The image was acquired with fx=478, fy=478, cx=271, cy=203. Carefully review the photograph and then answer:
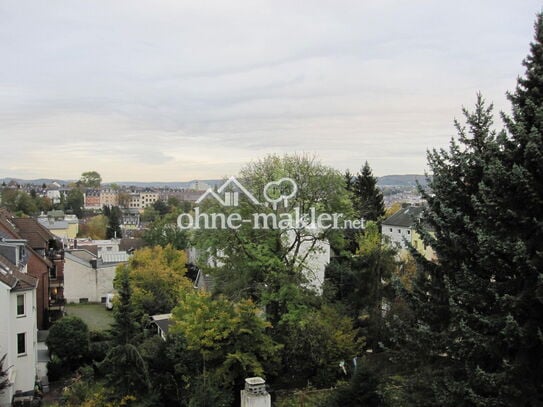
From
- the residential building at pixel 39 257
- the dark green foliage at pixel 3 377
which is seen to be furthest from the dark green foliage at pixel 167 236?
the dark green foliage at pixel 3 377

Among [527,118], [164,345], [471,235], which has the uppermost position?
[527,118]

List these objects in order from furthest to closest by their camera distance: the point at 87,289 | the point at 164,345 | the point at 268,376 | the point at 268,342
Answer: the point at 87,289
the point at 268,376
the point at 268,342
the point at 164,345

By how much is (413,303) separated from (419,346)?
1.04 metres

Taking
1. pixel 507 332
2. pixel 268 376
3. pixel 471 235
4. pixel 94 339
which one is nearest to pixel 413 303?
pixel 471 235

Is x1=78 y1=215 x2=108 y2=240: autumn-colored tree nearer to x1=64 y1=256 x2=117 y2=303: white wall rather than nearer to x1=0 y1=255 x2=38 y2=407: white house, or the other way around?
x1=64 y1=256 x2=117 y2=303: white wall

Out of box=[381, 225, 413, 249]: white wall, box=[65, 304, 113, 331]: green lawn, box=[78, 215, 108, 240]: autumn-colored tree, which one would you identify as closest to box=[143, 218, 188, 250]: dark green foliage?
box=[65, 304, 113, 331]: green lawn

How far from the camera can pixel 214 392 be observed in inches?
584

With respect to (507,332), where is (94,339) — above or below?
below

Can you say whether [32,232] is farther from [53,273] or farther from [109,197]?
[109,197]

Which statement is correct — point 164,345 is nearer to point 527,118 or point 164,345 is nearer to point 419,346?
point 419,346

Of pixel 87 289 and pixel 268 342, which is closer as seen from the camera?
pixel 268 342

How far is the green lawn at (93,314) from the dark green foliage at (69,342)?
24.4ft

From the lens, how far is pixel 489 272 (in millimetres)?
9719
